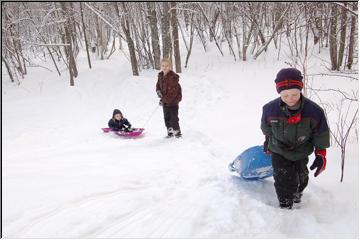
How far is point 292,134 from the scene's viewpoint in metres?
3.14

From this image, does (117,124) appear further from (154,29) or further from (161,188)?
(154,29)

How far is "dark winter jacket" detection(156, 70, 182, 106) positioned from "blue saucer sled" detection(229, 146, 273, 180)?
275cm

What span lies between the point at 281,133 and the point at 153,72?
1235 centimetres

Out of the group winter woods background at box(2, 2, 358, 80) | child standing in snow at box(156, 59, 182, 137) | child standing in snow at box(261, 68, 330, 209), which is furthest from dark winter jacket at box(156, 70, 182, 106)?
winter woods background at box(2, 2, 358, 80)

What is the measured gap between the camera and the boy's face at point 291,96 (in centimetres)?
295

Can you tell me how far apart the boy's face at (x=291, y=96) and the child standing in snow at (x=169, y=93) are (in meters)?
3.58

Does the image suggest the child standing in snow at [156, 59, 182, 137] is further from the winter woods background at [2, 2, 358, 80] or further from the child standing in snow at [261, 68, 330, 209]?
the winter woods background at [2, 2, 358, 80]

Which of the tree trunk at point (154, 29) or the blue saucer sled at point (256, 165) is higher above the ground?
the tree trunk at point (154, 29)

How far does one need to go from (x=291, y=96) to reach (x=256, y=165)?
45.5 inches

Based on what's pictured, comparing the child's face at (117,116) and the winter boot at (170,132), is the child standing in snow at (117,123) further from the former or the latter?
the winter boot at (170,132)

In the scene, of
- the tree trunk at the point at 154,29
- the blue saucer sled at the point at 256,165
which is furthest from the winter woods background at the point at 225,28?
the blue saucer sled at the point at 256,165

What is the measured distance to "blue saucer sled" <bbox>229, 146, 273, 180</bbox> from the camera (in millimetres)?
3852

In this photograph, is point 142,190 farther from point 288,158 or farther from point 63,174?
point 288,158

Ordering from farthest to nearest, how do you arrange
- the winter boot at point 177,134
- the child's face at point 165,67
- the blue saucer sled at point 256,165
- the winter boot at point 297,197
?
the winter boot at point 177,134 < the child's face at point 165,67 < the blue saucer sled at point 256,165 < the winter boot at point 297,197
